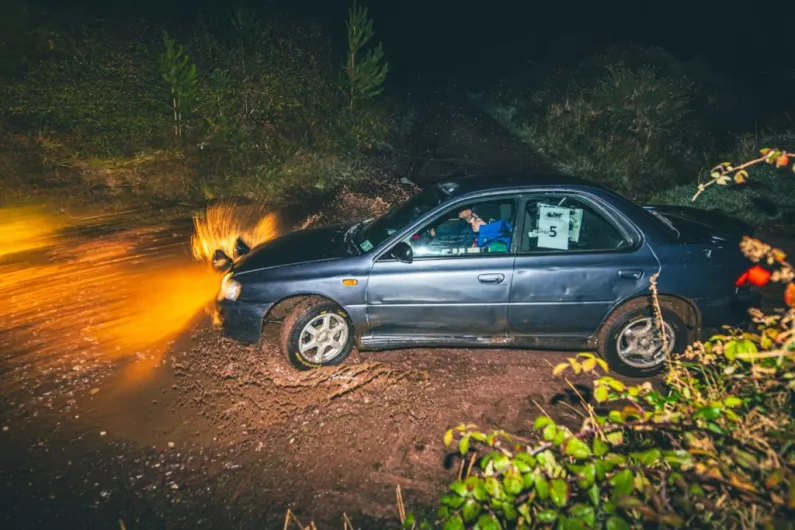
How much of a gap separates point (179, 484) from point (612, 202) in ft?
13.4

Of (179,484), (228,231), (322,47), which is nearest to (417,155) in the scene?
(228,231)

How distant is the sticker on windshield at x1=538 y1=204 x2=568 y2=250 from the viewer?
397cm

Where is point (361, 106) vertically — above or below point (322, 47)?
below

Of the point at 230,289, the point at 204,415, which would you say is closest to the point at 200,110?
the point at 230,289

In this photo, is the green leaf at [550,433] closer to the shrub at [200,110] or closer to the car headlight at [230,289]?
the car headlight at [230,289]

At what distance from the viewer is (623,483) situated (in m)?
1.67

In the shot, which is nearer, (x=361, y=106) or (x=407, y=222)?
(x=407, y=222)

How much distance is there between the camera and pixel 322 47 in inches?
634

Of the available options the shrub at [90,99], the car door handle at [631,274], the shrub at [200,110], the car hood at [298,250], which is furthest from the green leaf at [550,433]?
the shrub at [90,99]

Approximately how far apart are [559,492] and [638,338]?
2.90 meters

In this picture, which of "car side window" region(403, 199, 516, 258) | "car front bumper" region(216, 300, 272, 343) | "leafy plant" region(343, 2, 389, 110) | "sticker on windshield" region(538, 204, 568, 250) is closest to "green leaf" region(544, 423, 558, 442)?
"car side window" region(403, 199, 516, 258)

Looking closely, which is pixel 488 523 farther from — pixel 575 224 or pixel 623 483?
pixel 575 224

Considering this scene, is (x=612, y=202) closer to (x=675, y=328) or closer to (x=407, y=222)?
(x=675, y=328)

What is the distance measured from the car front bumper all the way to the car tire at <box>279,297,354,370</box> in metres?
0.24
